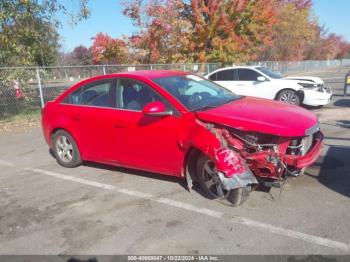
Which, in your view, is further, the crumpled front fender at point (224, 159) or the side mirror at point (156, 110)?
the side mirror at point (156, 110)

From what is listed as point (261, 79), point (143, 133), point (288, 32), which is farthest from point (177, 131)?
point (288, 32)

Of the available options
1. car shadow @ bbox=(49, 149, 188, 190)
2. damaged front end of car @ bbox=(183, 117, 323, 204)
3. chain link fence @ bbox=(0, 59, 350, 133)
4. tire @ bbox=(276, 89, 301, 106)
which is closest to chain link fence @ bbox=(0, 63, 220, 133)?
chain link fence @ bbox=(0, 59, 350, 133)

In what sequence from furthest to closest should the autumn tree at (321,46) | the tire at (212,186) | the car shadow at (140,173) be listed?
the autumn tree at (321,46)
the car shadow at (140,173)
the tire at (212,186)

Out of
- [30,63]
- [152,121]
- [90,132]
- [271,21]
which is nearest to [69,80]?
[30,63]

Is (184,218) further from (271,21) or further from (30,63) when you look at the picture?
(271,21)

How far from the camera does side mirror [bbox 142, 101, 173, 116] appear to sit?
4754mm

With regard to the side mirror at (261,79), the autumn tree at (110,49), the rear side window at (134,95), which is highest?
the autumn tree at (110,49)

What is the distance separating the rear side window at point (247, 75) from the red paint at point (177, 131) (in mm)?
7077

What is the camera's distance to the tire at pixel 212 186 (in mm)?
4340

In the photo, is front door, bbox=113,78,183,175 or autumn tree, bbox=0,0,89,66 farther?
autumn tree, bbox=0,0,89,66

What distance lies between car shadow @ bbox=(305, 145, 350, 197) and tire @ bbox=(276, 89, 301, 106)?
5.19 metres

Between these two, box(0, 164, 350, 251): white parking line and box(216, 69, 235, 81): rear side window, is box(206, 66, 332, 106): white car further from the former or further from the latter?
box(0, 164, 350, 251): white parking line

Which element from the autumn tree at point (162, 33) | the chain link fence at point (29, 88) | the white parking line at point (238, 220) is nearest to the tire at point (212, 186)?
the white parking line at point (238, 220)

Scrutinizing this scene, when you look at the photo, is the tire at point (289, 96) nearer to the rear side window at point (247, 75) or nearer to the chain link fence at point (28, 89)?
the rear side window at point (247, 75)
